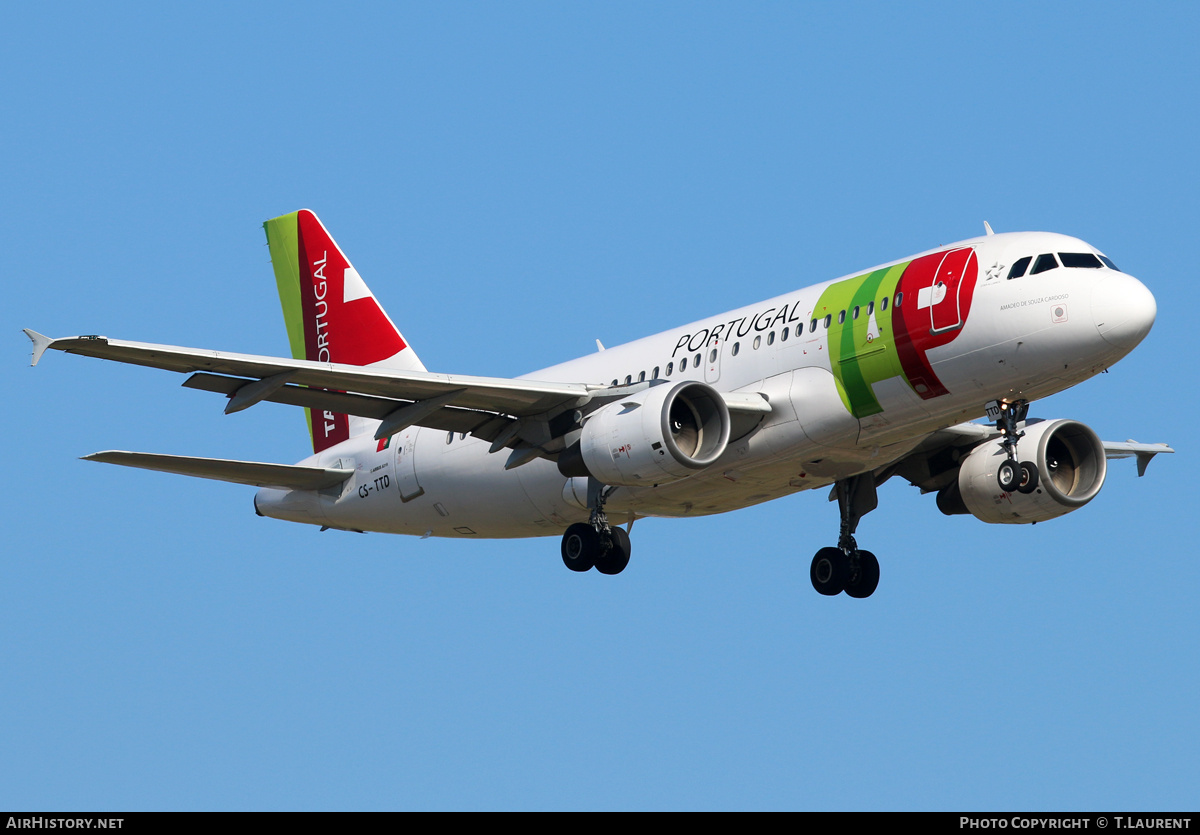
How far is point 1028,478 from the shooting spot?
31.4 metres

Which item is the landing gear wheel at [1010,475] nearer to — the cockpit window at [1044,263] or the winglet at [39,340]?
the cockpit window at [1044,263]

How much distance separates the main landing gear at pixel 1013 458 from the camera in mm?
31250

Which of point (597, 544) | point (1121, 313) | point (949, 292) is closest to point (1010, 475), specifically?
point (949, 292)

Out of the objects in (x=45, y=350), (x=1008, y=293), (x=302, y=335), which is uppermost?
(x=302, y=335)

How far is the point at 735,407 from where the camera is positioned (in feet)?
105

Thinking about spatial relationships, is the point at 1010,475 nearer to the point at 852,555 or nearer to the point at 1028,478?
the point at 1028,478

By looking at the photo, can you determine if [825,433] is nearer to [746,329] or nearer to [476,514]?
[746,329]

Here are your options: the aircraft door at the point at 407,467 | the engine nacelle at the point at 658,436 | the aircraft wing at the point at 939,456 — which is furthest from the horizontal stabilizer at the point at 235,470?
the aircraft wing at the point at 939,456

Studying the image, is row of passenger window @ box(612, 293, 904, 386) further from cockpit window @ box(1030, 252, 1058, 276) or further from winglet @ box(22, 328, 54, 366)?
winglet @ box(22, 328, 54, 366)

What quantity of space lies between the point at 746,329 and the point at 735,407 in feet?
7.59

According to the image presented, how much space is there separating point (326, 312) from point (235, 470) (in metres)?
8.65
